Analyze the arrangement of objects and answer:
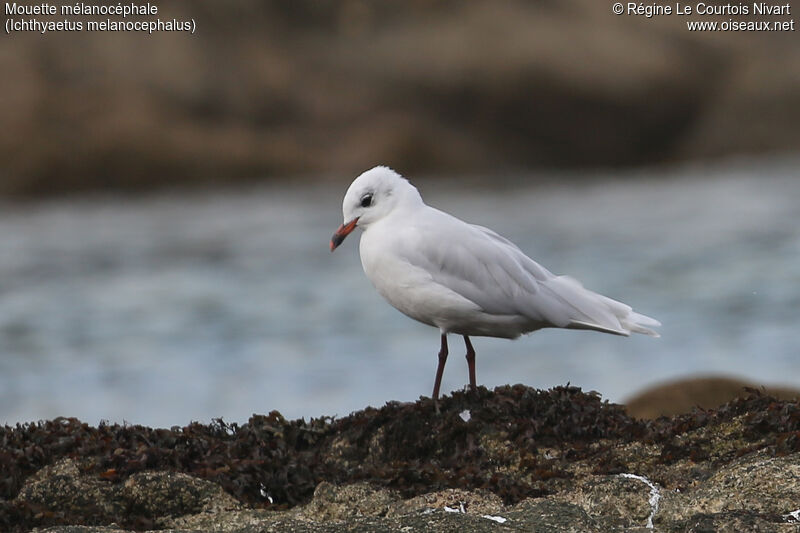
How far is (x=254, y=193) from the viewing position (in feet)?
79.5

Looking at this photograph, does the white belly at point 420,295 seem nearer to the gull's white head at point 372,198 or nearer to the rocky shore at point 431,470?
the gull's white head at point 372,198

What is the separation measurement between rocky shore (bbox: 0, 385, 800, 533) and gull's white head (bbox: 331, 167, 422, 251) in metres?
1.26

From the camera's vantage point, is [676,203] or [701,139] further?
[701,139]

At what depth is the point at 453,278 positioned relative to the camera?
21.8 feet

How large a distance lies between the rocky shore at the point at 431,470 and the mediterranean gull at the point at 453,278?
23.6 inches

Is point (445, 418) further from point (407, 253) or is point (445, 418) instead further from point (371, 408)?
point (407, 253)

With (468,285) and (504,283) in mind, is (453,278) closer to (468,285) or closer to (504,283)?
(468,285)

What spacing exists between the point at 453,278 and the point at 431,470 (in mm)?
1660

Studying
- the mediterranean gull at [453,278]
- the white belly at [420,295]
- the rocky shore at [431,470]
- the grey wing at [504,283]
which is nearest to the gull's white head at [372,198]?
the mediterranean gull at [453,278]

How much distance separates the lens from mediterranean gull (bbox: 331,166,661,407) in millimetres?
6586

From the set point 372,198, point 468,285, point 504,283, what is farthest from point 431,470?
point 372,198

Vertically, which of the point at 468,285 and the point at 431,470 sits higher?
the point at 468,285

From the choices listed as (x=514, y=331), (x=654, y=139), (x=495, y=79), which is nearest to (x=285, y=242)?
(x=495, y=79)

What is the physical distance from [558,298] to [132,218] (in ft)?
56.5
